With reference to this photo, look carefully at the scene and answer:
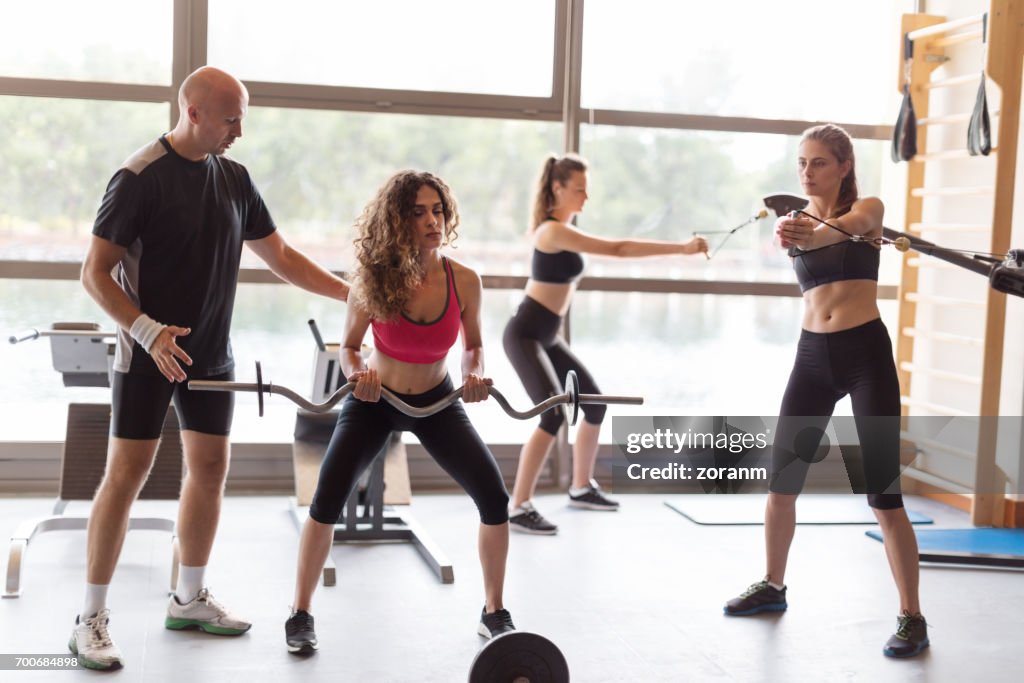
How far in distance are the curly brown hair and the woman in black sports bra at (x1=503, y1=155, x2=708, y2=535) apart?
152cm

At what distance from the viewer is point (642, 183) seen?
5422 mm

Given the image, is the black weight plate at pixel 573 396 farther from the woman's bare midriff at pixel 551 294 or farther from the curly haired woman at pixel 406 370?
the woman's bare midriff at pixel 551 294

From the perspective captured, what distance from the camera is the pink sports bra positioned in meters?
2.97

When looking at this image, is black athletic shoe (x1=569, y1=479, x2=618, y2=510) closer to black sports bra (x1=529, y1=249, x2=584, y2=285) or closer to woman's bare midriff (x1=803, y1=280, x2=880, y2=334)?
black sports bra (x1=529, y1=249, x2=584, y2=285)

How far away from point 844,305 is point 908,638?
3.23 feet

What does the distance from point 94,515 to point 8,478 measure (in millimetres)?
2248

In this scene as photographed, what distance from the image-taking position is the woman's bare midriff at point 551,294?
4.57 meters

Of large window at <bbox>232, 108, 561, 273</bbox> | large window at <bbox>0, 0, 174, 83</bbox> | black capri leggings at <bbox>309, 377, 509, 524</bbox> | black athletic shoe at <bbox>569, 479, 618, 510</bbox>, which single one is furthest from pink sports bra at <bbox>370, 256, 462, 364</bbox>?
large window at <bbox>0, 0, 174, 83</bbox>

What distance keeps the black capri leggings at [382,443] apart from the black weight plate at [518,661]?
47cm

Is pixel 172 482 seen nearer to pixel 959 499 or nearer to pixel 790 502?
pixel 790 502

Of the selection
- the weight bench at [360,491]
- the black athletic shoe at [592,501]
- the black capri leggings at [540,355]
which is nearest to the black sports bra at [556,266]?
the black capri leggings at [540,355]

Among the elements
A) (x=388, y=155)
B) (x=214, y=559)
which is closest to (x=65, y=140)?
(x=388, y=155)

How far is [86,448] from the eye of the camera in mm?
4133

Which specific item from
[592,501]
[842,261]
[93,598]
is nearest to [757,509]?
[592,501]
